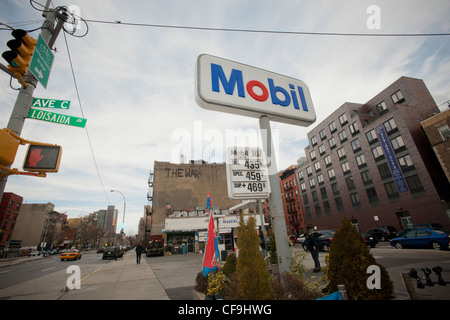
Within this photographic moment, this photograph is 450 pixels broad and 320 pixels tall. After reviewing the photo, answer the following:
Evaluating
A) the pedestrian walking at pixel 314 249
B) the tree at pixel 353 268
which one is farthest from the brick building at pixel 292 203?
the tree at pixel 353 268

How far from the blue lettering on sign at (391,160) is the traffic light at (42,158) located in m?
35.7

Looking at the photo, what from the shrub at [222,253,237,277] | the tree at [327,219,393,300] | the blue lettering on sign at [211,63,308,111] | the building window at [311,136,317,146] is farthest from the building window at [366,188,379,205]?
the blue lettering on sign at [211,63,308,111]

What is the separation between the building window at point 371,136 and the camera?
3097cm

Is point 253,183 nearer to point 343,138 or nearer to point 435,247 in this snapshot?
point 435,247

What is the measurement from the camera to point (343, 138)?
3691 cm

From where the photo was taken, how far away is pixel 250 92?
138 inches

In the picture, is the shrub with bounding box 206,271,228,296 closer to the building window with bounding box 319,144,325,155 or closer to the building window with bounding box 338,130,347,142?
the building window with bounding box 338,130,347,142

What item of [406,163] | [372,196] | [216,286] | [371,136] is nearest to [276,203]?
[216,286]

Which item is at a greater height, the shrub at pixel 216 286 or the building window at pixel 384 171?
the building window at pixel 384 171

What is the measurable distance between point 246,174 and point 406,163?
110 feet

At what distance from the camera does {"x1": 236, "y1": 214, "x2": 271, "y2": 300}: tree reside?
294 cm

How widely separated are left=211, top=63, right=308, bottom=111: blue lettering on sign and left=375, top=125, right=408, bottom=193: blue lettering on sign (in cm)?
3214

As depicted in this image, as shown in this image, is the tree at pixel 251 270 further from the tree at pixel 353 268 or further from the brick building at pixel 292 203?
the brick building at pixel 292 203
